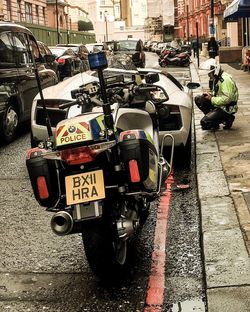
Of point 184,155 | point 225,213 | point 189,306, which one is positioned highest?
point 184,155

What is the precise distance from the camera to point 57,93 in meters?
7.61

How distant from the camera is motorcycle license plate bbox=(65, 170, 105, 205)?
374 centimetres

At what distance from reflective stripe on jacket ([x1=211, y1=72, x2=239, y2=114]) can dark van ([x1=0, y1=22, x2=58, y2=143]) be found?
10.2ft

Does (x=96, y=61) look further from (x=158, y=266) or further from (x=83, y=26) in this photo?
(x=83, y=26)

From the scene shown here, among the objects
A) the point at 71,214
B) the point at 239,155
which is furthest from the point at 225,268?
the point at 239,155

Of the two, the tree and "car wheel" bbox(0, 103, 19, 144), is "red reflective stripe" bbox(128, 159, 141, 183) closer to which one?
"car wheel" bbox(0, 103, 19, 144)

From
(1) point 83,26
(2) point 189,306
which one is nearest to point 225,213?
(2) point 189,306

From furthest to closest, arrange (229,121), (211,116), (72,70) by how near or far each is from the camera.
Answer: (72,70)
(229,121)
(211,116)

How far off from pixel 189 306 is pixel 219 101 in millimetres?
5923

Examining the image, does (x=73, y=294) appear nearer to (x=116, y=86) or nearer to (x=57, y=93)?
(x=116, y=86)

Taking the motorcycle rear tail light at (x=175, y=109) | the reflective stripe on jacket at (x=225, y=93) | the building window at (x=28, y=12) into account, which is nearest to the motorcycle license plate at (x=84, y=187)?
the motorcycle rear tail light at (x=175, y=109)

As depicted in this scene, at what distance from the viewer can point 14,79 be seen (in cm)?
1002

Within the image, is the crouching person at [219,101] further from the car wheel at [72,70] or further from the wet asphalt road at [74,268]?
the car wheel at [72,70]

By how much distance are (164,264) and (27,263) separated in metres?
1.12
